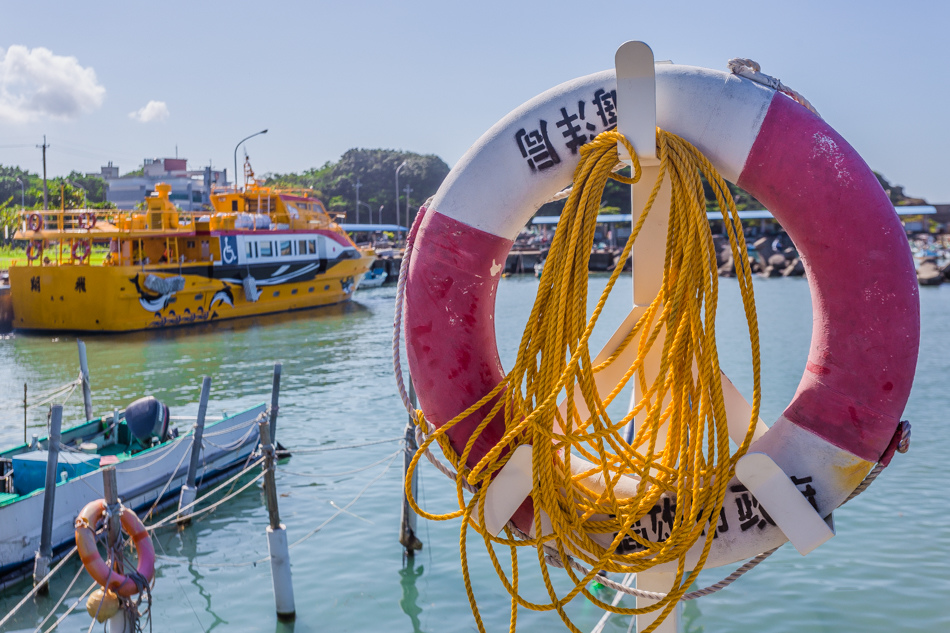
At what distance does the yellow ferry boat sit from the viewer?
70.4 feet

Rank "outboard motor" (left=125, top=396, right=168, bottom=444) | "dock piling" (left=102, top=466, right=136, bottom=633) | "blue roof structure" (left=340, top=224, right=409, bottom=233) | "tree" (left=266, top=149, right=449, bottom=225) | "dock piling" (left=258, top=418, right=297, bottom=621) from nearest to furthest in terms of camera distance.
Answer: "dock piling" (left=102, top=466, right=136, bottom=633), "dock piling" (left=258, top=418, right=297, bottom=621), "outboard motor" (left=125, top=396, right=168, bottom=444), "blue roof structure" (left=340, top=224, right=409, bottom=233), "tree" (left=266, top=149, right=449, bottom=225)

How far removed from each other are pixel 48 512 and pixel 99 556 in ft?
7.90

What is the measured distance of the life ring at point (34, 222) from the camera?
72.0ft

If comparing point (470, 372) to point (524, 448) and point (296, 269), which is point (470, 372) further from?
point (296, 269)

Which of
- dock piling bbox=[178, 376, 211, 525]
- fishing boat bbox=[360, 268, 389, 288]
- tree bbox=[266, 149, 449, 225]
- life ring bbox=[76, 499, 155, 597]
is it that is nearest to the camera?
life ring bbox=[76, 499, 155, 597]

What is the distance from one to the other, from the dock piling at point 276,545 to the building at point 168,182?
61428mm

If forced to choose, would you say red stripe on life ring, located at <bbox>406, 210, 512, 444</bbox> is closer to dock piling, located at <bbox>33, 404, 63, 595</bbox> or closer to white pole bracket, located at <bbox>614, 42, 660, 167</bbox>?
white pole bracket, located at <bbox>614, 42, 660, 167</bbox>

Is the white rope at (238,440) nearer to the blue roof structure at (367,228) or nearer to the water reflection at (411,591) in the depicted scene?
the water reflection at (411,591)

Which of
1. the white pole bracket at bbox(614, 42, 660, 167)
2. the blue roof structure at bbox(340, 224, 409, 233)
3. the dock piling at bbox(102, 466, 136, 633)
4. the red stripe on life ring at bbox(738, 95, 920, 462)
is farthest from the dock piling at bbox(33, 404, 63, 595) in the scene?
the blue roof structure at bbox(340, 224, 409, 233)

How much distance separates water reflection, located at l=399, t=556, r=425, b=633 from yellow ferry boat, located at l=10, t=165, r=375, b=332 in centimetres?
1691

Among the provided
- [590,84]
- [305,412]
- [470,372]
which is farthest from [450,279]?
[305,412]

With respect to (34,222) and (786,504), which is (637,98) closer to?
(786,504)

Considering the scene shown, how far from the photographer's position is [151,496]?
7.49 m

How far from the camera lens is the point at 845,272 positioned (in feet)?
8.32
